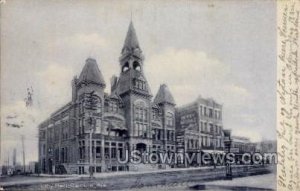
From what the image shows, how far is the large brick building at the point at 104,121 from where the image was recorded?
9.22 ft

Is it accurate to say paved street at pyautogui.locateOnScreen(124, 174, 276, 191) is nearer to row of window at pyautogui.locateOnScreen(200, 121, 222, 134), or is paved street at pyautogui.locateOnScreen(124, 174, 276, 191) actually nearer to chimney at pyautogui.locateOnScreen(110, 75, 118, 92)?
row of window at pyautogui.locateOnScreen(200, 121, 222, 134)

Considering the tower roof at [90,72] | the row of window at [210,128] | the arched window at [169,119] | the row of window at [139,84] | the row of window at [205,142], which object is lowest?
the row of window at [205,142]

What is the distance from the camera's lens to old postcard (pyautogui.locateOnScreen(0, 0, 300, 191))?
110 inches

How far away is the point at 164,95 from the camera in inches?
112

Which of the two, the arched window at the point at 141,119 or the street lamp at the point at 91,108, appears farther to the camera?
the arched window at the point at 141,119

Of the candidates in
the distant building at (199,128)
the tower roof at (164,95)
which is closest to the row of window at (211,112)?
the distant building at (199,128)

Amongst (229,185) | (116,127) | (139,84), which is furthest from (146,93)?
(229,185)

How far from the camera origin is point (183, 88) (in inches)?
114

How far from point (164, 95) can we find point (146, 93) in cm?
13

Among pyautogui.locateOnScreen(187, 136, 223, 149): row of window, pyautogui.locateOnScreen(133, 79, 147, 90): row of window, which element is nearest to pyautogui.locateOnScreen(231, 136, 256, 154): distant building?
pyautogui.locateOnScreen(187, 136, 223, 149): row of window

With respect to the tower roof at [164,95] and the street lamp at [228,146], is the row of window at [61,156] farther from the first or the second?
the street lamp at [228,146]

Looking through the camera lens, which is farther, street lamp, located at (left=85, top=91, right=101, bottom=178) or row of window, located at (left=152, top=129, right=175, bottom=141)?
row of window, located at (left=152, top=129, right=175, bottom=141)

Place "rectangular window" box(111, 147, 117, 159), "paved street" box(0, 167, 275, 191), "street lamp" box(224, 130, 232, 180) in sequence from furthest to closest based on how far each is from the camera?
1. "street lamp" box(224, 130, 232, 180)
2. "rectangular window" box(111, 147, 117, 159)
3. "paved street" box(0, 167, 275, 191)

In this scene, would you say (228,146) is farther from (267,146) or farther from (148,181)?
(148,181)
